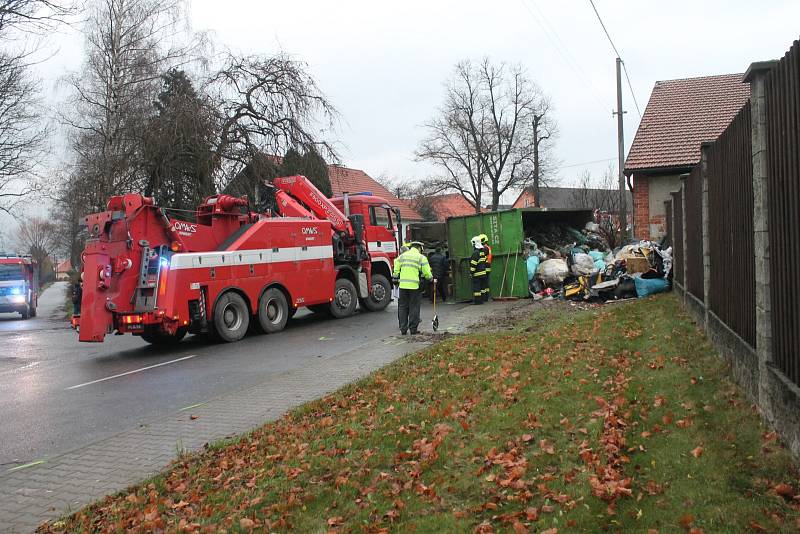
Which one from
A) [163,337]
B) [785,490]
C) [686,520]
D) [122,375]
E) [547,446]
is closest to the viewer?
[686,520]

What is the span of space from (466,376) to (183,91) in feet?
55.6

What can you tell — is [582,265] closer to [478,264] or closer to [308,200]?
[478,264]

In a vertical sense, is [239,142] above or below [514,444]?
above

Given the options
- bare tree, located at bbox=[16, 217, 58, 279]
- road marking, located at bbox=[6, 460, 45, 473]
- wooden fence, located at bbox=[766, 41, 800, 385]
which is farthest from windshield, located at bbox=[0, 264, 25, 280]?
bare tree, located at bbox=[16, 217, 58, 279]

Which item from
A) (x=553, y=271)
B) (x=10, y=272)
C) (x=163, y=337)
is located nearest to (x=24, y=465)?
(x=163, y=337)

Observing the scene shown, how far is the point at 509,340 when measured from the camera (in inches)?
390

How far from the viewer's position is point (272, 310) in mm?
14250

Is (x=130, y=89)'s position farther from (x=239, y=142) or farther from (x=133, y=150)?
(x=239, y=142)

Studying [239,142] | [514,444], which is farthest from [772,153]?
[239,142]

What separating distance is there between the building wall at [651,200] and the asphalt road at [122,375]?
8.35 m

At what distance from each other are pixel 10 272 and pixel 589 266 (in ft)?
72.9

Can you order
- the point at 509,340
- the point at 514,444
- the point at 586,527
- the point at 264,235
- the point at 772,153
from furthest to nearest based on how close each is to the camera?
the point at 264,235 < the point at 509,340 < the point at 514,444 < the point at 772,153 < the point at 586,527

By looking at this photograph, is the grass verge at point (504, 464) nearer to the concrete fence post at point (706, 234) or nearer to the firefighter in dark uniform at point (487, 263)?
the concrete fence post at point (706, 234)

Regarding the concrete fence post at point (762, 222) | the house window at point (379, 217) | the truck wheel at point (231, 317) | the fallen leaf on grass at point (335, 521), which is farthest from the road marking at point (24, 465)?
the house window at point (379, 217)
